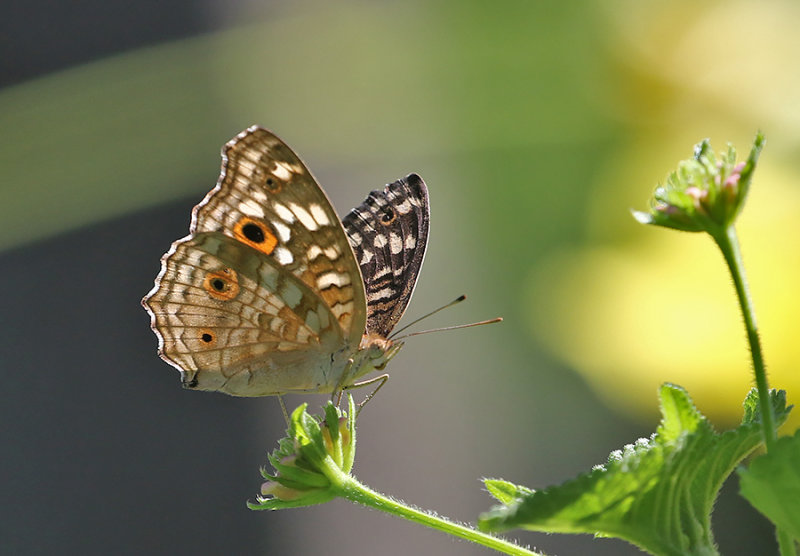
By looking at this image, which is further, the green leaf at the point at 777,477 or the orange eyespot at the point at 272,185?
the orange eyespot at the point at 272,185

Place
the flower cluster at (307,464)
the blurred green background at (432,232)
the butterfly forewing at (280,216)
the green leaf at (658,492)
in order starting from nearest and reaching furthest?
the green leaf at (658,492), the flower cluster at (307,464), the butterfly forewing at (280,216), the blurred green background at (432,232)

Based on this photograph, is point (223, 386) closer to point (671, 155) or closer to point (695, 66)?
point (671, 155)

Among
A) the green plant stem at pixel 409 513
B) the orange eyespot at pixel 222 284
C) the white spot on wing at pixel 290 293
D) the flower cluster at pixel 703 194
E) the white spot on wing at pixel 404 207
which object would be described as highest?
the white spot on wing at pixel 404 207

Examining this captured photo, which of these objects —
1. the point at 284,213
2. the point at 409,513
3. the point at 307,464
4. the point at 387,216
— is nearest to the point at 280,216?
the point at 284,213

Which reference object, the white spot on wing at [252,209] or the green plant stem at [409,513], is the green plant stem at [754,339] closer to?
the green plant stem at [409,513]

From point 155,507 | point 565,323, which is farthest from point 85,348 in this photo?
point 565,323

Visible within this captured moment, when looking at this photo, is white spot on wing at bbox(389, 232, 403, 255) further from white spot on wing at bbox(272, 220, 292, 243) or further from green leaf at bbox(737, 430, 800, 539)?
green leaf at bbox(737, 430, 800, 539)

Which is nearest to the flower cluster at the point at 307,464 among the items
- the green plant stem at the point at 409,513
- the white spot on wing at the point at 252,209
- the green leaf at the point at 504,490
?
the green plant stem at the point at 409,513

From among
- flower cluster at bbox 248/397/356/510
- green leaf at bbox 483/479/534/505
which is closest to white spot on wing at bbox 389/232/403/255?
flower cluster at bbox 248/397/356/510
